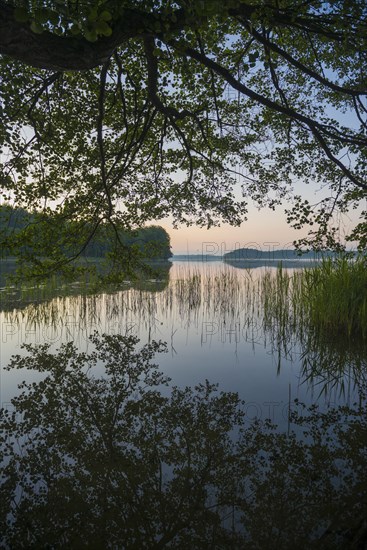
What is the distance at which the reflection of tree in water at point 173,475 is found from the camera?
1903 mm

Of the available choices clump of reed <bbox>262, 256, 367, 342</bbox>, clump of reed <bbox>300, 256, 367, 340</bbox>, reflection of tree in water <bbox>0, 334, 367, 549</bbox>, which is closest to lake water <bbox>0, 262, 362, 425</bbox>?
reflection of tree in water <bbox>0, 334, 367, 549</bbox>

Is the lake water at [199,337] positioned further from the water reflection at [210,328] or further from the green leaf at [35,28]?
the green leaf at [35,28]

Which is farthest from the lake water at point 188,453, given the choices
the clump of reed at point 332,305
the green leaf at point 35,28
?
the green leaf at point 35,28

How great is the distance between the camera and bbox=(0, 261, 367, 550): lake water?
6.36 feet

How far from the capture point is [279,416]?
11.4 ft

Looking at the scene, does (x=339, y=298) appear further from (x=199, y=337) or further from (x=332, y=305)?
(x=199, y=337)

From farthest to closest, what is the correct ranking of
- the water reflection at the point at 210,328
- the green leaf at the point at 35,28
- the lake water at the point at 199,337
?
1. the water reflection at the point at 210,328
2. the lake water at the point at 199,337
3. the green leaf at the point at 35,28

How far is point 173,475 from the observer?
8.09 feet

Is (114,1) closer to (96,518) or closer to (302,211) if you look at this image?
(302,211)

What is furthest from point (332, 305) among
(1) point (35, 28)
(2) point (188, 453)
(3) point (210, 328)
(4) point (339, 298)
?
(1) point (35, 28)

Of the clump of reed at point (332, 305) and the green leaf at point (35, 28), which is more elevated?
the green leaf at point (35, 28)

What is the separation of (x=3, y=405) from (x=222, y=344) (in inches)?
158

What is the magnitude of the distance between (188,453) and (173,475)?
0.30m

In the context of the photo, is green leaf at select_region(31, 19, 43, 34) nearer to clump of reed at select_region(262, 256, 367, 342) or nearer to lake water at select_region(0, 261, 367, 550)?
A: lake water at select_region(0, 261, 367, 550)
